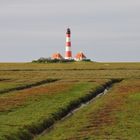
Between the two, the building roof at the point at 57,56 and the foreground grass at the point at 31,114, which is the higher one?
the building roof at the point at 57,56

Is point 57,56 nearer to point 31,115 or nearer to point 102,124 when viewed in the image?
point 31,115

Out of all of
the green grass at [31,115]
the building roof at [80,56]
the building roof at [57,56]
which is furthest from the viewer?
the building roof at [80,56]

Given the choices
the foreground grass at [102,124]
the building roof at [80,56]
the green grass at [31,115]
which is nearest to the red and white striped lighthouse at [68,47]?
the building roof at [80,56]

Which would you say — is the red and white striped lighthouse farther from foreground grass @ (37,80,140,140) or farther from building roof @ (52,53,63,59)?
foreground grass @ (37,80,140,140)

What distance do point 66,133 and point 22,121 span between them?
3.54m

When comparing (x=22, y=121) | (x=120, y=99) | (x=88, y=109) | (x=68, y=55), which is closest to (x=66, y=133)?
(x=22, y=121)

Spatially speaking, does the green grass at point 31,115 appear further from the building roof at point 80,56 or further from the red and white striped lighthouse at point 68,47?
the building roof at point 80,56

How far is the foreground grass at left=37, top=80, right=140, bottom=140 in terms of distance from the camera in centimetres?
2158

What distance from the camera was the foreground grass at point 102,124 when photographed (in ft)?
70.8

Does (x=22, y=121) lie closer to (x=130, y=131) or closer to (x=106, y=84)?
(x=130, y=131)

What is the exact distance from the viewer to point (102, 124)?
24.5 meters

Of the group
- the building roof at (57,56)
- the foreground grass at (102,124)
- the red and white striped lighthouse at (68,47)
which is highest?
the red and white striped lighthouse at (68,47)

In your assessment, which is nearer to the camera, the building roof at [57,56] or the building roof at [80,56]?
the building roof at [57,56]

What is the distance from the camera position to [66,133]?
22.4m
